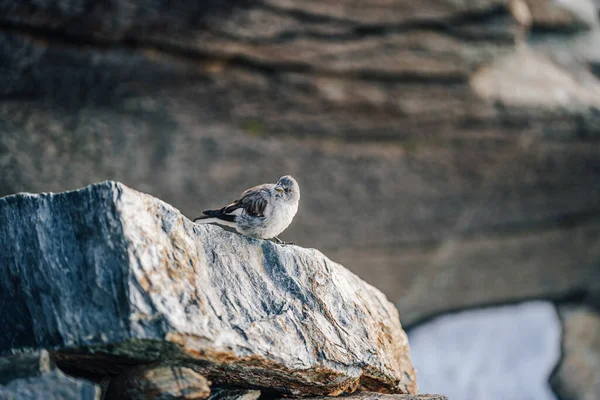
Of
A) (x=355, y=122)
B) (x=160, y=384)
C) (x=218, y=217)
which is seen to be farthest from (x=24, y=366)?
(x=355, y=122)

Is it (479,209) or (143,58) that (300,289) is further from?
(479,209)

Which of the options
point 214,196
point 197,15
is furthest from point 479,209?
point 197,15

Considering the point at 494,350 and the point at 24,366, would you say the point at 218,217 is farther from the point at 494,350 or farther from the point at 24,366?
the point at 494,350

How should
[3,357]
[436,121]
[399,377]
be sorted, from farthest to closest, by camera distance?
[436,121] < [399,377] < [3,357]

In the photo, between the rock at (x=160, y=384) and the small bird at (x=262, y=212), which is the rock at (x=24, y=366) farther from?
the small bird at (x=262, y=212)

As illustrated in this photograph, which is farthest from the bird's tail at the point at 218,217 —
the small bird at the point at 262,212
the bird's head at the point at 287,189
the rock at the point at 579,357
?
the rock at the point at 579,357
